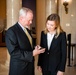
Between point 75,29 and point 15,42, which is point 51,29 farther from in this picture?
point 75,29

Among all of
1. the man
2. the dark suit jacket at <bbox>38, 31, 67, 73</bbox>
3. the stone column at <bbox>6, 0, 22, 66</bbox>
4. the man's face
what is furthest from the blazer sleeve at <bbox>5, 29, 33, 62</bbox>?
the stone column at <bbox>6, 0, 22, 66</bbox>

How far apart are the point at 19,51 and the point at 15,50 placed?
0.05 m

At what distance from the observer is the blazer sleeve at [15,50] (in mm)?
2438

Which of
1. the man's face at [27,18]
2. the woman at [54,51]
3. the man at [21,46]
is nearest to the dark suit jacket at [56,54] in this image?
the woman at [54,51]

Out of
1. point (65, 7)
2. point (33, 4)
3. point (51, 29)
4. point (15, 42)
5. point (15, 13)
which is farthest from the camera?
point (33, 4)

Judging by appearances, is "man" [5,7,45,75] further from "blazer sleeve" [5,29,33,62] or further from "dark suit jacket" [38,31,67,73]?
"dark suit jacket" [38,31,67,73]

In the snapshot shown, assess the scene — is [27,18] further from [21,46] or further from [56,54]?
[56,54]

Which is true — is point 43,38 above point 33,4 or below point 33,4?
below

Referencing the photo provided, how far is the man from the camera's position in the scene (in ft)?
8.04

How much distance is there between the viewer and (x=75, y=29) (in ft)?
31.5

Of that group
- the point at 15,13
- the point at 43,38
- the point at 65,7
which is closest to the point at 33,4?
the point at 65,7

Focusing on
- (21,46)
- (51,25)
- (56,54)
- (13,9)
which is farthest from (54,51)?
(13,9)

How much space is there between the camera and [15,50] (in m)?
2.44

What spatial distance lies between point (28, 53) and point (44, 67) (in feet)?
1.98
